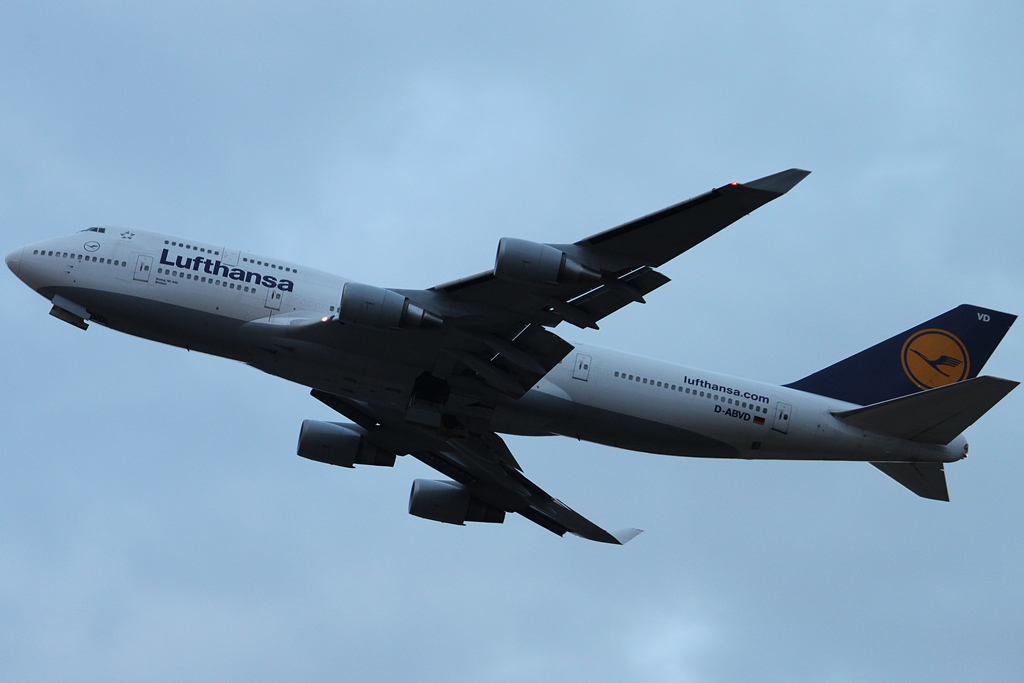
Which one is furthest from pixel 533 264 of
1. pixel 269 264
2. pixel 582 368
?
pixel 269 264

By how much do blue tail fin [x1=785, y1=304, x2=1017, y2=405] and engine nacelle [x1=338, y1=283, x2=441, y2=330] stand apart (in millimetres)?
14347

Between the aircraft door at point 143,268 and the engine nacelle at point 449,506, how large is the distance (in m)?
13.8

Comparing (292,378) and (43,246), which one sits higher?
(43,246)

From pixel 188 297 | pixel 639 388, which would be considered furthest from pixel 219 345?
pixel 639 388

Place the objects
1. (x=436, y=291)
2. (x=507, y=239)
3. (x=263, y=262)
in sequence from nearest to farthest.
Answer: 1. (x=507, y=239)
2. (x=436, y=291)
3. (x=263, y=262)

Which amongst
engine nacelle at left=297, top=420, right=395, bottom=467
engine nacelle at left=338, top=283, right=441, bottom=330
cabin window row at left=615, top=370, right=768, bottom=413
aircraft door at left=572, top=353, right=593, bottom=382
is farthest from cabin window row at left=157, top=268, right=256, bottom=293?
cabin window row at left=615, top=370, right=768, bottom=413

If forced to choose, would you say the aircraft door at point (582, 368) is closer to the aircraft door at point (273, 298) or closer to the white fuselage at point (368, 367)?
the white fuselage at point (368, 367)

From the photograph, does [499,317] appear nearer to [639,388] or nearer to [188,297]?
[639,388]

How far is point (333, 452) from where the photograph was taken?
112 ft

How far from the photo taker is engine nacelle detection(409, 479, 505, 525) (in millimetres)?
37094

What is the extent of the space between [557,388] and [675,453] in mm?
4524

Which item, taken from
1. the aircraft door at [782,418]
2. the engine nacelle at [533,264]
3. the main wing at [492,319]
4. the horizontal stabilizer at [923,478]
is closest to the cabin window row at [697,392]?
the aircraft door at [782,418]

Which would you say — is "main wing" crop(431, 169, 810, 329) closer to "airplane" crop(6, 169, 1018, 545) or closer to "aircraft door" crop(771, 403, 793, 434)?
"airplane" crop(6, 169, 1018, 545)

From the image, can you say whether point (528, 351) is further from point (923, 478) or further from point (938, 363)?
point (938, 363)
